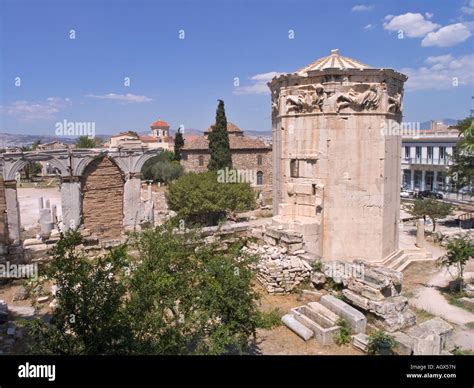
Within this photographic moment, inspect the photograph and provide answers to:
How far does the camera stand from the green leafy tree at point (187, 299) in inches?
221

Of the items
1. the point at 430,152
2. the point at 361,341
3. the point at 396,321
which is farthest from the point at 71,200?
the point at 430,152

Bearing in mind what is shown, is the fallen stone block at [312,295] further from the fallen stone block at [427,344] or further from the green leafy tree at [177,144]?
the green leafy tree at [177,144]

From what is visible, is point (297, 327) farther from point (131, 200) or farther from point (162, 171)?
point (162, 171)

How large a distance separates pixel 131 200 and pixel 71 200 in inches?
112

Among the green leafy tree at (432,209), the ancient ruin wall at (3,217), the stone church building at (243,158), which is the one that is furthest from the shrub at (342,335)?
the stone church building at (243,158)

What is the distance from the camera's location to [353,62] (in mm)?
13344

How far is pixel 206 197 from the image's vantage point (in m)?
24.4

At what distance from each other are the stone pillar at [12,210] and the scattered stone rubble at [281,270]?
33.0 feet

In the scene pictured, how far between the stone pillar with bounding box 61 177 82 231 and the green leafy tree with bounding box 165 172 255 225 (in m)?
6.75

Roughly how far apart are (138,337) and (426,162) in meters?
40.2

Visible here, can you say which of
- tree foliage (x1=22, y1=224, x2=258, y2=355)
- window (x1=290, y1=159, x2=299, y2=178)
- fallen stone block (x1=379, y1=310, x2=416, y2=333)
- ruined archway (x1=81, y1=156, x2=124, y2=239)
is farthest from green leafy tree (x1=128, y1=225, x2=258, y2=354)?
ruined archway (x1=81, y1=156, x2=124, y2=239)
